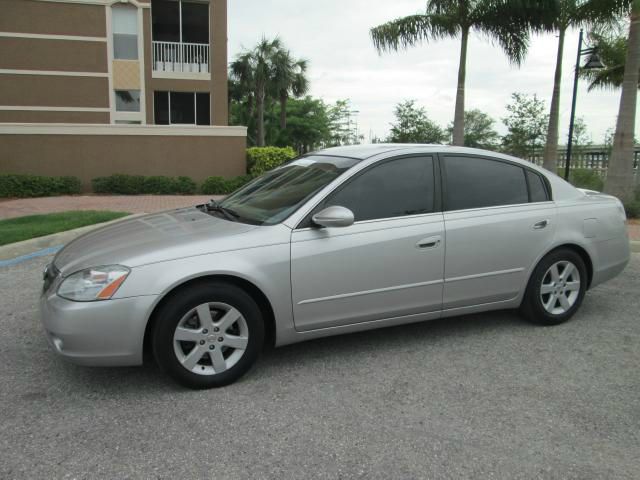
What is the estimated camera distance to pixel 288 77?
40469mm

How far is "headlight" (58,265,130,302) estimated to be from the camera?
135 inches

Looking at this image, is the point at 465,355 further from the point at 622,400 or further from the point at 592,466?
the point at 592,466

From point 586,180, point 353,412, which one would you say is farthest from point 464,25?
point 353,412

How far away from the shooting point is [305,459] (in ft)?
9.57

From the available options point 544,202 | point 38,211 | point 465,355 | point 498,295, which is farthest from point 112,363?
point 38,211

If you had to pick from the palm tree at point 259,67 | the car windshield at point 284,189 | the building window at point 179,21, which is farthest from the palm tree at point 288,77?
the car windshield at point 284,189

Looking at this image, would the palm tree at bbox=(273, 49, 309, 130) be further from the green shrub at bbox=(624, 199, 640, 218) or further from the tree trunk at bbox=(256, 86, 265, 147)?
the green shrub at bbox=(624, 199, 640, 218)

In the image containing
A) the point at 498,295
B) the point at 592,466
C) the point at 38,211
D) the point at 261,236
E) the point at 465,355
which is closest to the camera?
the point at 592,466

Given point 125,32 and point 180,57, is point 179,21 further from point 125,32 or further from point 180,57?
point 125,32

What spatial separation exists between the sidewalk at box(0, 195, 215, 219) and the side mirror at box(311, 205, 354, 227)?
9585 mm

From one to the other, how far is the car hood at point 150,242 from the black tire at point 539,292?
8.23 ft

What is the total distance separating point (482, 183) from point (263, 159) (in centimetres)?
1523

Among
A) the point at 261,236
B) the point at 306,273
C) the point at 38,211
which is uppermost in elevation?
the point at 261,236

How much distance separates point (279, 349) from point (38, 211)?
10436mm
